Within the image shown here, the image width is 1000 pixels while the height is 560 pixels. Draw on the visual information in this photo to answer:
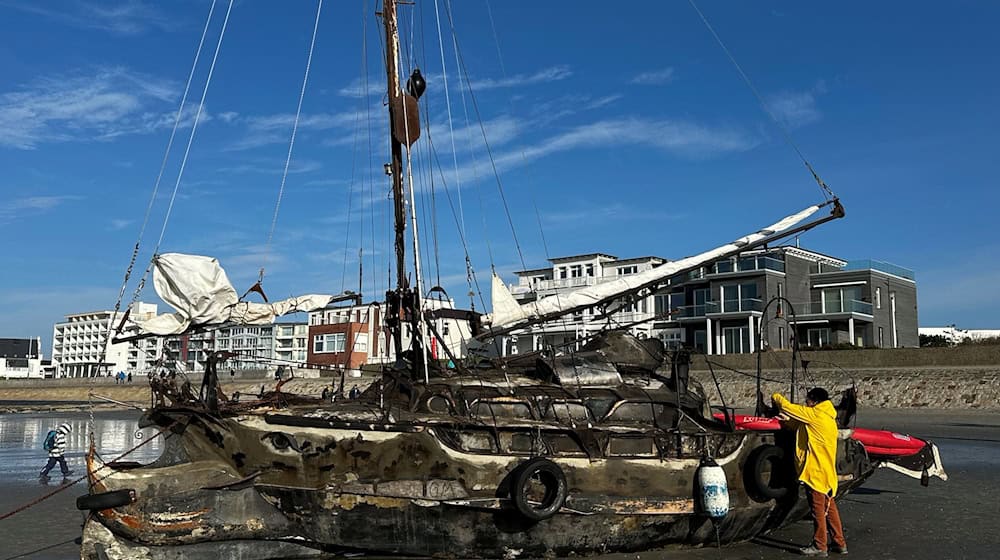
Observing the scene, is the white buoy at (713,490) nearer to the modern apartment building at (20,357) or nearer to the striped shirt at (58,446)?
the striped shirt at (58,446)

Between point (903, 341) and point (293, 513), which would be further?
point (903, 341)

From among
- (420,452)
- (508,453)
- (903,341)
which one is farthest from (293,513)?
(903,341)

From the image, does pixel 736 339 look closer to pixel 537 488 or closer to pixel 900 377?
pixel 900 377

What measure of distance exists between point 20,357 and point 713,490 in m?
187

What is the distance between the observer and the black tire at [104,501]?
9844 millimetres

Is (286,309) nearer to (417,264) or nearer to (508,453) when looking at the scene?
(417,264)

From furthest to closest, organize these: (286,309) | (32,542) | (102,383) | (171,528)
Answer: (102,383) < (286,309) < (32,542) < (171,528)

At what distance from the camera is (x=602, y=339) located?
1435 centimetres

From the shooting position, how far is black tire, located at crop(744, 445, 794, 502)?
1166 centimetres

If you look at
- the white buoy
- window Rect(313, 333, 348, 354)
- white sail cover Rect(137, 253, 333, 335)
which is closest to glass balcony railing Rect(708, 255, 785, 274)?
window Rect(313, 333, 348, 354)

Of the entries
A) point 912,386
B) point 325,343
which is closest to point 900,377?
point 912,386

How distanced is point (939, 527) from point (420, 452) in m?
8.68

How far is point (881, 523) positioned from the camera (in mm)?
13148

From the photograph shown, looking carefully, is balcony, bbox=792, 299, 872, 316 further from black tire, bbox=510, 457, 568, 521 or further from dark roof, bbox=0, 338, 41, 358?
dark roof, bbox=0, 338, 41, 358
